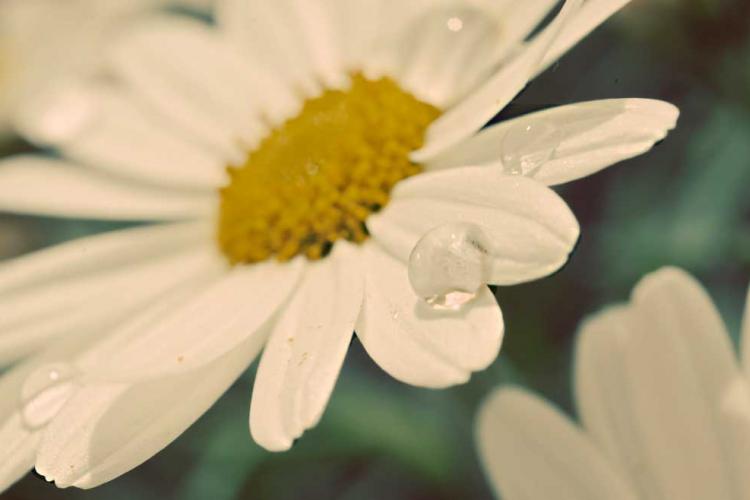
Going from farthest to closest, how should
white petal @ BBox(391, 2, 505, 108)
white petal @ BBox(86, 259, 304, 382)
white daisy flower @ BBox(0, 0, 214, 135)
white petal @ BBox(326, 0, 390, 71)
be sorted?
white daisy flower @ BBox(0, 0, 214, 135) < white petal @ BBox(326, 0, 390, 71) < white petal @ BBox(391, 2, 505, 108) < white petal @ BBox(86, 259, 304, 382)

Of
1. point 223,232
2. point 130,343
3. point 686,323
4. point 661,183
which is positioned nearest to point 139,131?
point 223,232

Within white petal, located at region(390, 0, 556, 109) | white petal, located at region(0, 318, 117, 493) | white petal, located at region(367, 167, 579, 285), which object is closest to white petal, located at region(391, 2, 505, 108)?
white petal, located at region(390, 0, 556, 109)

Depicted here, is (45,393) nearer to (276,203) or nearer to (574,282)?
(276,203)

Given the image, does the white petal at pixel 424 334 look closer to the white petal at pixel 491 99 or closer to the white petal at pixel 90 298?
the white petal at pixel 491 99

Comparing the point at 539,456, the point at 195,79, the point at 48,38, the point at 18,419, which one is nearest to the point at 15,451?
the point at 18,419

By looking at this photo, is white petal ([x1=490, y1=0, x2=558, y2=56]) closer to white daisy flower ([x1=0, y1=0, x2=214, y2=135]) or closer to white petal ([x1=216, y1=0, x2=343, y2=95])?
white petal ([x1=216, y1=0, x2=343, y2=95])

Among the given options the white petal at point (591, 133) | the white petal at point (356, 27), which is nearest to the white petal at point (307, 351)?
the white petal at point (591, 133)
